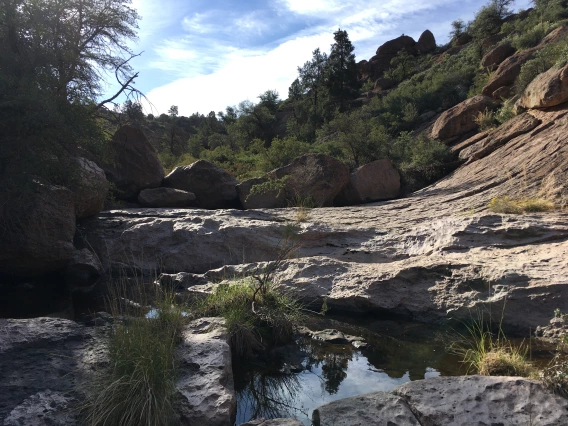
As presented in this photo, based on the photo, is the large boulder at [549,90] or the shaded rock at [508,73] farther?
the shaded rock at [508,73]

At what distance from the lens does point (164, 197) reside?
1302cm

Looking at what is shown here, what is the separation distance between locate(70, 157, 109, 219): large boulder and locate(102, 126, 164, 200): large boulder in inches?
84.4

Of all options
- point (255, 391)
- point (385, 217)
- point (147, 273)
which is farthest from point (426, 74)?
point (255, 391)

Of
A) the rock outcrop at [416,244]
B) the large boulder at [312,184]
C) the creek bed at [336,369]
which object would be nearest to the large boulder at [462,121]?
the rock outcrop at [416,244]

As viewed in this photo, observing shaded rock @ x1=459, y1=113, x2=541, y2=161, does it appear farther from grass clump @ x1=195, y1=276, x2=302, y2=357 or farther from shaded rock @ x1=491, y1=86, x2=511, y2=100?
grass clump @ x1=195, y1=276, x2=302, y2=357

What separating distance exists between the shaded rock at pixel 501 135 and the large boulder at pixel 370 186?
228cm

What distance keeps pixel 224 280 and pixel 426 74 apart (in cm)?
3313

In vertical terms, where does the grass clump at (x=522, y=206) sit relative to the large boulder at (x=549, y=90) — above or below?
below

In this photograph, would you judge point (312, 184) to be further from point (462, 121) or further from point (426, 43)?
point (426, 43)

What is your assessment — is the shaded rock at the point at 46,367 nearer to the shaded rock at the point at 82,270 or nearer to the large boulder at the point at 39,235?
the large boulder at the point at 39,235

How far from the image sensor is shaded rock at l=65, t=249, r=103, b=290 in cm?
925

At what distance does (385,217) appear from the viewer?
1024 cm

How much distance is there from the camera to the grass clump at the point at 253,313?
5605 millimetres

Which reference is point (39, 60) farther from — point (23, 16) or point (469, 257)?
point (469, 257)
